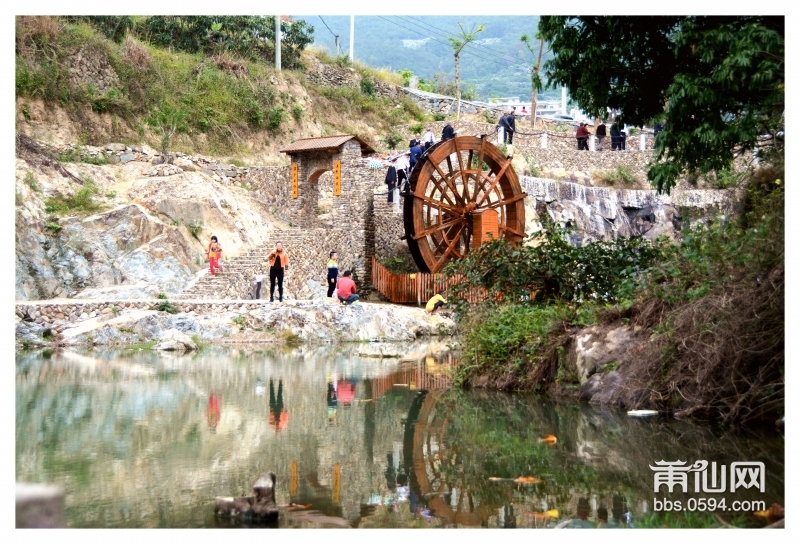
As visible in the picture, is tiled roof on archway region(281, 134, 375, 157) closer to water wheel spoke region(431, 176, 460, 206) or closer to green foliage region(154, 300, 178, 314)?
water wheel spoke region(431, 176, 460, 206)

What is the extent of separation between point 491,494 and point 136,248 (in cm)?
1674

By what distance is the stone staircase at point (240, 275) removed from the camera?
66.3 feet

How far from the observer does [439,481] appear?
19.8 ft

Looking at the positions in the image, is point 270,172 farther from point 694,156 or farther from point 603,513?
point 603,513

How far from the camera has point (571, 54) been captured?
10180 millimetres

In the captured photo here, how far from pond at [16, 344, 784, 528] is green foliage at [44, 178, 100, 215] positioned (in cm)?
1061

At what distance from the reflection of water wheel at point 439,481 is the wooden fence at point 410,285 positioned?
546 inches

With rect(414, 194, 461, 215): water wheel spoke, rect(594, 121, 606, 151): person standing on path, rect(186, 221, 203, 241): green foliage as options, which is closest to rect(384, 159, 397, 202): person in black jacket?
rect(414, 194, 461, 215): water wheel spoke

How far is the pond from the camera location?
5.28 meters

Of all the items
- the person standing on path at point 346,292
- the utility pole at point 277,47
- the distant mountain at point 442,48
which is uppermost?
the distant mountain at point 442,48

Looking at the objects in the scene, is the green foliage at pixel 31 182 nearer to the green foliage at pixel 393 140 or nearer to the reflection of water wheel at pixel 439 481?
the green foliage at pixel 393 140

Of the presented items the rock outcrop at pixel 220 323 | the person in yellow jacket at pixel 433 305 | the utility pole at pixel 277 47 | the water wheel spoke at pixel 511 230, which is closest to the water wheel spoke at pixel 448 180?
the water wheel spoke at pixel 511 230

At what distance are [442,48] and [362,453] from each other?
14111 cm

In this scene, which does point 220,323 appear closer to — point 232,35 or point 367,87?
point 232,35
